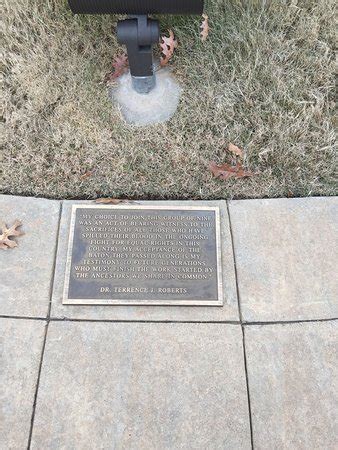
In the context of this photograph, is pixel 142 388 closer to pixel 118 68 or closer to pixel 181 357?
pixel 181 357

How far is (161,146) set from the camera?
3129 millimetres

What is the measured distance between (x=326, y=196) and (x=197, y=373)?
1497 millimetres

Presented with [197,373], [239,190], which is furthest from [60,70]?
[197,373]

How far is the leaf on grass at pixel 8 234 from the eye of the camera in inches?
108

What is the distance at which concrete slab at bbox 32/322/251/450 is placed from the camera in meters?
2.30

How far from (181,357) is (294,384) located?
2.11ft

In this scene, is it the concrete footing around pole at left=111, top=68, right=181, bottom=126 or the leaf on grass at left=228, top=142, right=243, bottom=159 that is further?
the concrete footing around pole at left=111, top=68, right=181, bottom=126

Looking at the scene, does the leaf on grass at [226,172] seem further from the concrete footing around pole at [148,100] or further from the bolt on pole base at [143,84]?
the bolt on pole base at [143,84]

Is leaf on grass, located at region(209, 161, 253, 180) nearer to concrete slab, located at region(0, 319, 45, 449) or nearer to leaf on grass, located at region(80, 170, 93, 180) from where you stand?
leaf on grass, located at region(80, 170, 93, 180)

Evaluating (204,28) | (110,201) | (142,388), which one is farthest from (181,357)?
(204,28)

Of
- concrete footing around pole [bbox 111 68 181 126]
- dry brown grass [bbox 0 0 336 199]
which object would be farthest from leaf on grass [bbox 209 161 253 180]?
concrete footing around pole [bbox 111 68 181 126]

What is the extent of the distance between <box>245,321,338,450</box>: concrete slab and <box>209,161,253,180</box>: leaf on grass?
1.05 meters

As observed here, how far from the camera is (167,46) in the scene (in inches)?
134

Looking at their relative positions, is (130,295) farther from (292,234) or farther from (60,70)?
(60,70)
